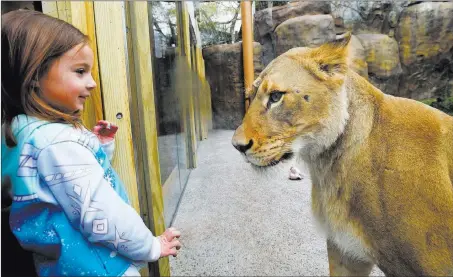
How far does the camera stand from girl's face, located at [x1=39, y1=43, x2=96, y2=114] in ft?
1.87

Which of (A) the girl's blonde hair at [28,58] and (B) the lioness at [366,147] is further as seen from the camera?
(B) the lioness at [366,147]

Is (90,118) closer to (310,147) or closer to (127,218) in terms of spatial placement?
(127,218)

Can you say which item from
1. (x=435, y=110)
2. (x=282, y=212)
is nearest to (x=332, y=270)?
(x=282, y=212)

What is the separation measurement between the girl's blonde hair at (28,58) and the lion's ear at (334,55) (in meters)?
0.65

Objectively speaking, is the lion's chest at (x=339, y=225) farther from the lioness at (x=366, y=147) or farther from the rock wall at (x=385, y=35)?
the rock wall at (x=385, y=35)

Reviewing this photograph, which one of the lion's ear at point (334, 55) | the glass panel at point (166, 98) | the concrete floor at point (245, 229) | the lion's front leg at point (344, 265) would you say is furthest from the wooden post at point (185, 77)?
the lion's front leg at point (344, 265)

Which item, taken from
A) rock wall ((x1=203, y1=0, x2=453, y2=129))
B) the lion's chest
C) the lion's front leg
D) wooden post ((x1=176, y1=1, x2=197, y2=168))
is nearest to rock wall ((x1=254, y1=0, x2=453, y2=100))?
rock wall ((x1=203, y1=0, x2=453, y2=129))

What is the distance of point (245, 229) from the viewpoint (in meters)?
1.35

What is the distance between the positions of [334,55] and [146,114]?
598 mm

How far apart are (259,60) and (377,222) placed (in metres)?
0.64

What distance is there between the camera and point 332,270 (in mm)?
1207

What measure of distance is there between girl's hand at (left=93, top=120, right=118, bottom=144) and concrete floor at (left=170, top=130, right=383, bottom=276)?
532mm

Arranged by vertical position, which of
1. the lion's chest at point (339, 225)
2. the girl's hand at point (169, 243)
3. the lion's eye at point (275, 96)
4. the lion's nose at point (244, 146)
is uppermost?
the lion's eye at point (275, 96)

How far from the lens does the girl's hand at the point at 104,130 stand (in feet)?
2.52
